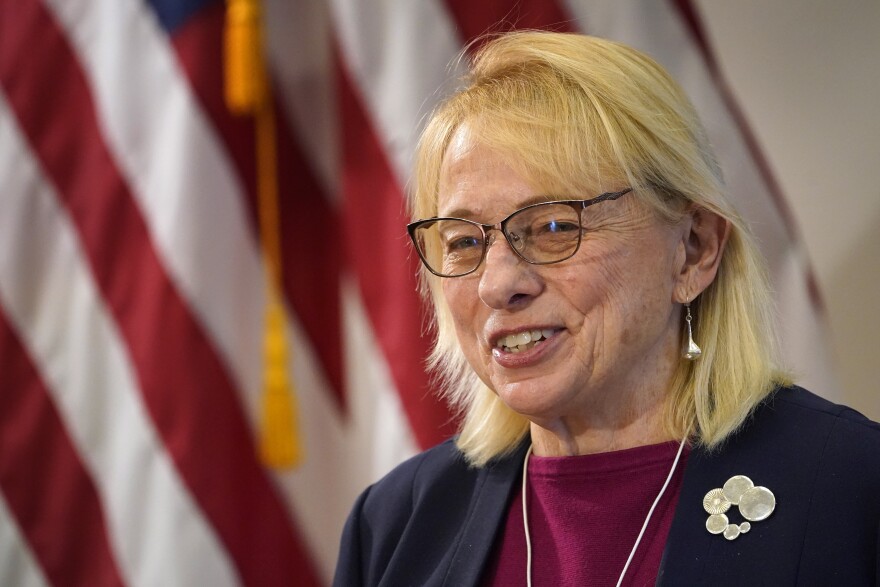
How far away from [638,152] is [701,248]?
0.57 feet

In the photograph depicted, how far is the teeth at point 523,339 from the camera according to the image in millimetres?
1229

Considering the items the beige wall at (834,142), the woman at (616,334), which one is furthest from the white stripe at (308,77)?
the woman at (616,334)

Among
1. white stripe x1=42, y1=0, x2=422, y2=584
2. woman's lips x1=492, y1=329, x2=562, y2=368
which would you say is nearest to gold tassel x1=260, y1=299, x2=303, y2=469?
white stripe x1=42, y1=0, x2=422, y2=584

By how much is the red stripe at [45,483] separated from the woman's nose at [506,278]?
1.47m

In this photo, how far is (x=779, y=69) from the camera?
1.96 metres

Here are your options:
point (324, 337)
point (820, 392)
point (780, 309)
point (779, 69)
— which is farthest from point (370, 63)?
point (820, 392)

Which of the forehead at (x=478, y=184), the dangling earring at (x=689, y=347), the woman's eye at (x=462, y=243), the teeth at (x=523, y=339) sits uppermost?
the forehead at (x=478, y=184)

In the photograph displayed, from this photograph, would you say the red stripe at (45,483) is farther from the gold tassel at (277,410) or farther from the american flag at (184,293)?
the gold tassel at (277,410)

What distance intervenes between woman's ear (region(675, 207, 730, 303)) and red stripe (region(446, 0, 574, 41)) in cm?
75

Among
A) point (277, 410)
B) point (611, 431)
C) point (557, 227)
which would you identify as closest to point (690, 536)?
point (611, 431)

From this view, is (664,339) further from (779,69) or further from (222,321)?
(222,321)

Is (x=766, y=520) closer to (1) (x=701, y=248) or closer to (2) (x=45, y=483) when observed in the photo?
(1) (x=701, y=248)

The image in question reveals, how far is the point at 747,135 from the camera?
74.8 inches

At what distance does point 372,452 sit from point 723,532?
1.28 m
